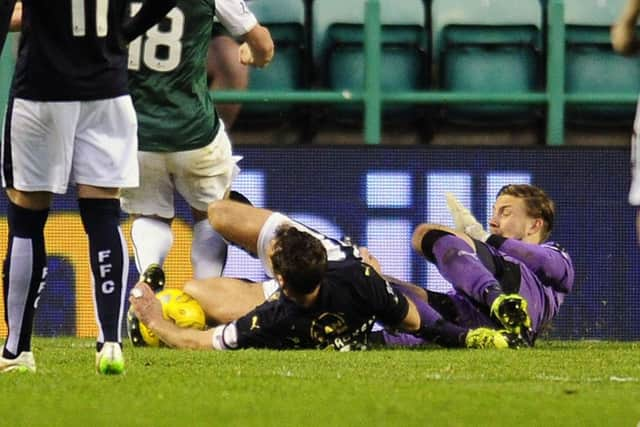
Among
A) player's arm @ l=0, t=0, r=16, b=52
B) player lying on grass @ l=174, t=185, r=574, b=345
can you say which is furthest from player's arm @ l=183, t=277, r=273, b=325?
player's arm @ l=0, t=0, r=16, b=52

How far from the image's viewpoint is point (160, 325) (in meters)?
8.38

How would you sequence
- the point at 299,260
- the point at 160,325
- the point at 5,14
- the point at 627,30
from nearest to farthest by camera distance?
the point at 627,30 < the point at 5,14 < the point at 299,260 < the point at 160,325

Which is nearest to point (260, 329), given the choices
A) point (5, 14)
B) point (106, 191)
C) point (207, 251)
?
point (207, 251)

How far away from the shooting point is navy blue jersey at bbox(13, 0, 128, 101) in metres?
6.48

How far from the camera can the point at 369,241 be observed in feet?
33.2

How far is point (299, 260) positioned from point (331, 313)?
48 centimetres

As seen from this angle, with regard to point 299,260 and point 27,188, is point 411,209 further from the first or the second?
point 27,188

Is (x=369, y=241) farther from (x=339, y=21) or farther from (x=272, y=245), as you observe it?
(x=272, y=245)

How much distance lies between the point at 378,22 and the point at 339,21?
0.45 meters

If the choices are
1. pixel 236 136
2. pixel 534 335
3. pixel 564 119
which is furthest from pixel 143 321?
pixel 564 119

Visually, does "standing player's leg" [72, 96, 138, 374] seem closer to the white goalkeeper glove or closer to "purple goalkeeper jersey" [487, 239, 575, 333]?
"purple goalkeeper jersey" [487, 239, 575, 333]

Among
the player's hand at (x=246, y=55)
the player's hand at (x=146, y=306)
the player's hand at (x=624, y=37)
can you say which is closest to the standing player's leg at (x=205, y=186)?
the player's hand at (x=246, y=55)

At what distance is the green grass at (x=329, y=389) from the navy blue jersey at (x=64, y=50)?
0.99 m

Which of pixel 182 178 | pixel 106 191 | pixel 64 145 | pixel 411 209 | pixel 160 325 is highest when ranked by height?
pixel 64 145
